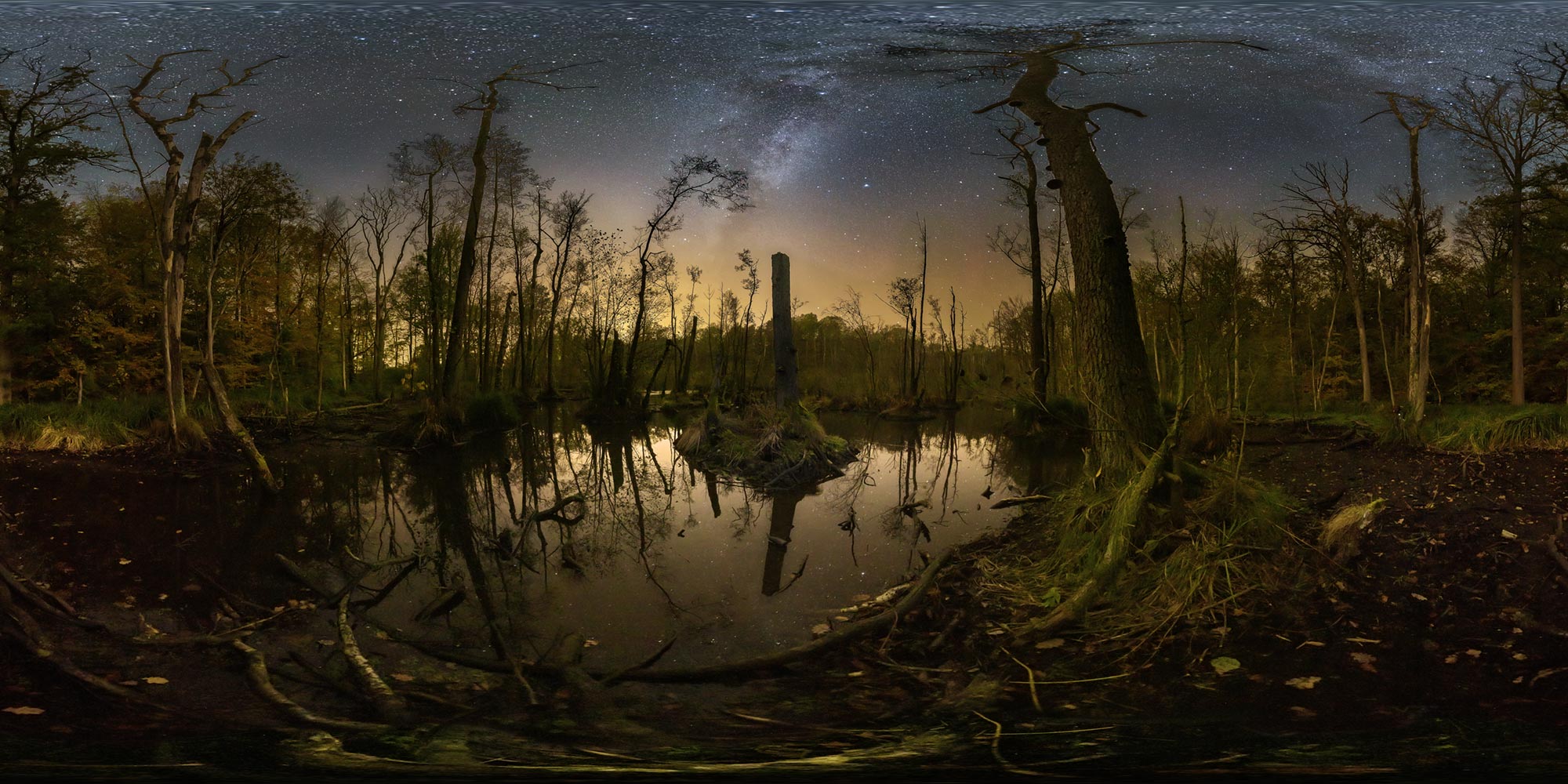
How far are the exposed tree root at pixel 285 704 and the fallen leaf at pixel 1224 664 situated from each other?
3078 mm

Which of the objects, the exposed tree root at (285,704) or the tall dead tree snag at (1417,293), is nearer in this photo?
the exposed tree root at (285,704)

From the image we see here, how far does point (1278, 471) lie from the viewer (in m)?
7.48

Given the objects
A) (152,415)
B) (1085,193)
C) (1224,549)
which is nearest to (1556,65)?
(1085,193)

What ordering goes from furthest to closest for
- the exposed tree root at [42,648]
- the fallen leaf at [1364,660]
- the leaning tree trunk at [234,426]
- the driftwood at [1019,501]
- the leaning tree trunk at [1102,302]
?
the leaning tree trunk at [234,426] → the driftwood at [1019,501] → the leaning tree trunk at [1102,302] → the fallen leaf at [1364,660] → the exposed tree root at [42,648]

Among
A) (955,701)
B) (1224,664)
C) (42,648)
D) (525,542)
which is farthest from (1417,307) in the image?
(42,648)

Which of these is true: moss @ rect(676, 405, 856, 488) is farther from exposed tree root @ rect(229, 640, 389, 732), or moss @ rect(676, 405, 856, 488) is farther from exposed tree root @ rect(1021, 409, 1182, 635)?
exposed tree root @ rect(229, 640, 389, 732)

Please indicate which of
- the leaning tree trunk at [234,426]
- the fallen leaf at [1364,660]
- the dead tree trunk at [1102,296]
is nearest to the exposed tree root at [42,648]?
the leaning tree trunk at [234,426]

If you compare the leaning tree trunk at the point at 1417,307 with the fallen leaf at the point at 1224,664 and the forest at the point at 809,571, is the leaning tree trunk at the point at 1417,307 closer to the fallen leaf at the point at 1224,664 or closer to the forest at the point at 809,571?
the forest at the point at 809,571

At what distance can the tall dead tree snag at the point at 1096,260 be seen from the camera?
4535 millimetres

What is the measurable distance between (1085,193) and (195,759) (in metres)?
5.35

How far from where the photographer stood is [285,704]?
2109 mm

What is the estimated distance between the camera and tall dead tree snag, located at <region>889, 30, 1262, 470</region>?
14.9ft

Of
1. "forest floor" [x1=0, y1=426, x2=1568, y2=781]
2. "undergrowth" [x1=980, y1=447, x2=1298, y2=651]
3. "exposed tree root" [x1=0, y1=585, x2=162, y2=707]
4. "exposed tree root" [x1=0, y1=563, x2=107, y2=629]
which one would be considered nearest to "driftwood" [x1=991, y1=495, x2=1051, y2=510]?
"undergrowth" [x1=980, y1=447, x2=1298, y2=651]

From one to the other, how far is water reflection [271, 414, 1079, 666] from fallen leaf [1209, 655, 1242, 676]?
5.85 feet
